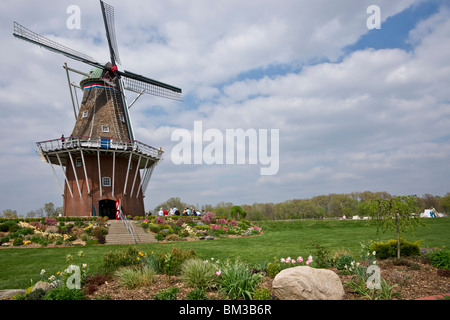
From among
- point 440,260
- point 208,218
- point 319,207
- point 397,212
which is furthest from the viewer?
point 319,207

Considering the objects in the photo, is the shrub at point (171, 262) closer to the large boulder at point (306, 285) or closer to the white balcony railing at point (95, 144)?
the large boulder at point (306, 285)

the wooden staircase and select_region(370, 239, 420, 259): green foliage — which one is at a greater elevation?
select_region(370, 239, 420, 259): green foliage

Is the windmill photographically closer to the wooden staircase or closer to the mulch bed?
the wooden staircase

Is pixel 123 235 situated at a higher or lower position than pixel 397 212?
lower

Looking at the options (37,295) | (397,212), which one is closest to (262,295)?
(37,295)

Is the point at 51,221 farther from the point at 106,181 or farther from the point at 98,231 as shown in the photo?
the point at 106,181

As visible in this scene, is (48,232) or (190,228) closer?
(48,232)

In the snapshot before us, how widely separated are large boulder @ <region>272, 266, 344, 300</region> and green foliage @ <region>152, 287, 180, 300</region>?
2031mm

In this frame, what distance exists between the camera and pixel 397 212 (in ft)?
27.9

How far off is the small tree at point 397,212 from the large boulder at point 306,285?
3.72 meters

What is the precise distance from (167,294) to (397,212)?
22.2 ft

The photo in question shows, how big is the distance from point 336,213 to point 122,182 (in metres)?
72.1

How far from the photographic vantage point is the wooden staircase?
17688 mm

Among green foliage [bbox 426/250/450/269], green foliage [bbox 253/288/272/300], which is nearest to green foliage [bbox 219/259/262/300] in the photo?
green foliage [bbox 253/288/272/300]
